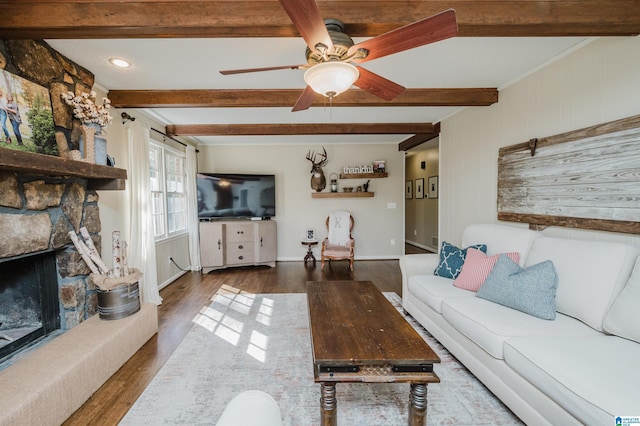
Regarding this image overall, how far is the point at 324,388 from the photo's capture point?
1368 millimetres

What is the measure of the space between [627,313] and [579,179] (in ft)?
3.41

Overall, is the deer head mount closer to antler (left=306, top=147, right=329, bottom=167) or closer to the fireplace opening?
antler (left=306, top=147, right=329, bottom=167)

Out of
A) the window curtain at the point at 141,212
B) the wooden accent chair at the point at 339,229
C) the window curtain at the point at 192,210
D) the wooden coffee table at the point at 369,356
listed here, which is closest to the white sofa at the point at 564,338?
the wooden coffee table at the point at 369,356

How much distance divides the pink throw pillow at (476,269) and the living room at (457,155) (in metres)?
0.54

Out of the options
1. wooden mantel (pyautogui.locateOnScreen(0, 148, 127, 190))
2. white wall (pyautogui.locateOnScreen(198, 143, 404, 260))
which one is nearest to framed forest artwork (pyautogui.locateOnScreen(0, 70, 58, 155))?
wooden mantel (pyautogui.locateOnScreen(0, 148, 127, 190))

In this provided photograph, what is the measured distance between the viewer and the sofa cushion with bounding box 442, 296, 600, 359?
1.64 meters

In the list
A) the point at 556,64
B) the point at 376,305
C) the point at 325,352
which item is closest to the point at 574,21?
the point at 556,64

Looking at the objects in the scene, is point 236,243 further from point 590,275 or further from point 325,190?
point 590,275

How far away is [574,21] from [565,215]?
1.37 m

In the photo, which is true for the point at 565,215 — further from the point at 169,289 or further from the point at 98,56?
the point at 169,289

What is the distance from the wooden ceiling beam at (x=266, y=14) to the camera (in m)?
1.60

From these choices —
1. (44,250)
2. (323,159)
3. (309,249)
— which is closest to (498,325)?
(44,250)

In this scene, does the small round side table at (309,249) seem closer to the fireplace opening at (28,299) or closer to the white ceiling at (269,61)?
the white ceiling at (269,61)

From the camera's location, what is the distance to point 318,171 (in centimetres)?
545
